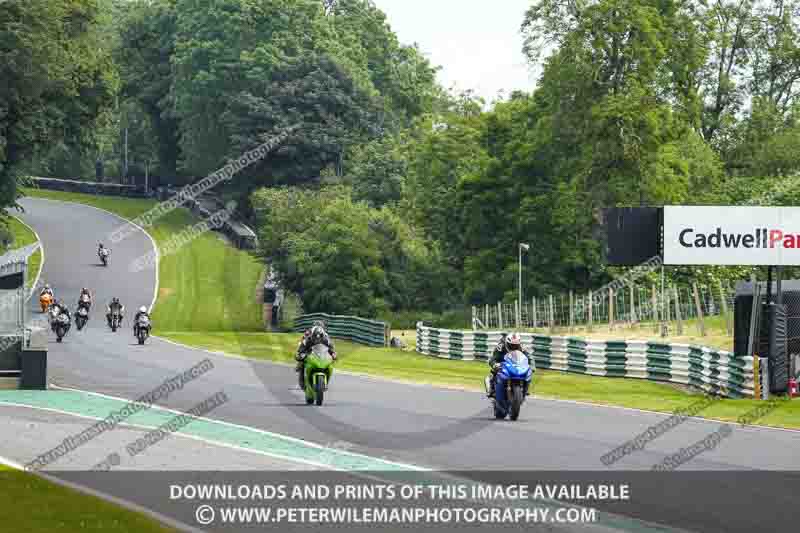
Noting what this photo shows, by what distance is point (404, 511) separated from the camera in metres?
13.1

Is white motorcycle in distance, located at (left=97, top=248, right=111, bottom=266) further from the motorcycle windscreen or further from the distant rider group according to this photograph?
the motorcycle windscreen

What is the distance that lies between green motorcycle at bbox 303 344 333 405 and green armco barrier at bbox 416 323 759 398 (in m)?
9.51

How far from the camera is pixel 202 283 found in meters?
78.5

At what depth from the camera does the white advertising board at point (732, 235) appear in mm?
31547

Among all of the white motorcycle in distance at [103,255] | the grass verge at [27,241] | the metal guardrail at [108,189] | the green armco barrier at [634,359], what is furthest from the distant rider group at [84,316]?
the metal guardrail at [108,189]

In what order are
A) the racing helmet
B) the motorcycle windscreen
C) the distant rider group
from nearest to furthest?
the motorcycle windscreen
the racing helmet
the distant rider group

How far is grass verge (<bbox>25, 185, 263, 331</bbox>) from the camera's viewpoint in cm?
6875

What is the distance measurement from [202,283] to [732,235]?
49892mm

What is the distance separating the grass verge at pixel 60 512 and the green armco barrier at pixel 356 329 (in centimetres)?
3882

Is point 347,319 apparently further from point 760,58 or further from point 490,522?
point 490,522

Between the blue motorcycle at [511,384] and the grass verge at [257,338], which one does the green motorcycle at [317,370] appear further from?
the grass verge at [257,338]

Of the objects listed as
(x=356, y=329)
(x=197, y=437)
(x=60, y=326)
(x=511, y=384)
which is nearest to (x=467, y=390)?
(x=511, y=384)

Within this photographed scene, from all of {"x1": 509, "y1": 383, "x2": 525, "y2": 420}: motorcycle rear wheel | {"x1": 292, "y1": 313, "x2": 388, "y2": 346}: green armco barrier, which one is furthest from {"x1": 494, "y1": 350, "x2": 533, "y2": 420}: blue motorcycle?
{"x1": 292, "y1": 313, "x2": 388, "y2": 346}: green armco barrier

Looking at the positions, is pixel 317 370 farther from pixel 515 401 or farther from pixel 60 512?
pixel 60 512
